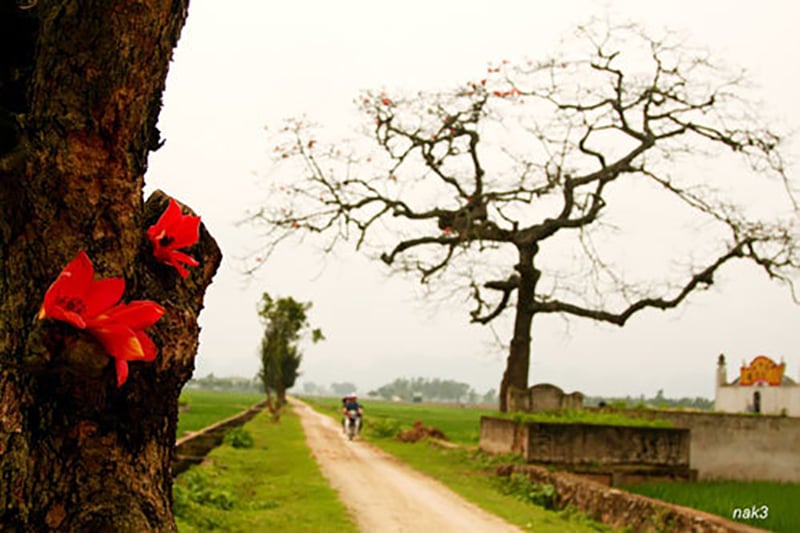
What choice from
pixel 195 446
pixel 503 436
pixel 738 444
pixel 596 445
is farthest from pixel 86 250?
pixel 738 444

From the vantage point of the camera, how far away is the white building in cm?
2273

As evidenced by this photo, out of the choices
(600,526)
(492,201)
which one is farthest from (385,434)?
(600,526)

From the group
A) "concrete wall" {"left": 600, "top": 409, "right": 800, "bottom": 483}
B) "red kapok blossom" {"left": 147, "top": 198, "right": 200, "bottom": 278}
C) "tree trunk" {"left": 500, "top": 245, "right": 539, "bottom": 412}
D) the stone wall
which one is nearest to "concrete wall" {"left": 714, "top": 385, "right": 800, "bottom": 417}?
"concrete wall" {"left": 600, "top": 409, "right": 800, "bottom": 483}

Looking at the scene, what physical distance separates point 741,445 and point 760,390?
6.51 metres

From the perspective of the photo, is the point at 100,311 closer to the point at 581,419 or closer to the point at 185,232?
the point at 185,232

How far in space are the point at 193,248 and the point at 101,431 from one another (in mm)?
783

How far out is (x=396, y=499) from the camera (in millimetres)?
11344

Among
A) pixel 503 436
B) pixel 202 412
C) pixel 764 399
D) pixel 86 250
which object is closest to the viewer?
pixel 86 250

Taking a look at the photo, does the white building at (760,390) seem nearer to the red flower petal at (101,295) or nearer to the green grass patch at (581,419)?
the green grass patch at (581,419)

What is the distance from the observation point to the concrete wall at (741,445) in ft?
58.7

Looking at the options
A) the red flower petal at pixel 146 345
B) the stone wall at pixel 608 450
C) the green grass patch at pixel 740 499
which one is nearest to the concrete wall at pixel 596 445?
the stone wall at pixel 608 450

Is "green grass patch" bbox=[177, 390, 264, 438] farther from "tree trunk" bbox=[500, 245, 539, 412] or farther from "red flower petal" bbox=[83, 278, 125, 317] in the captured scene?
"red flower petal" bbox=[83, 278, 125, 317]

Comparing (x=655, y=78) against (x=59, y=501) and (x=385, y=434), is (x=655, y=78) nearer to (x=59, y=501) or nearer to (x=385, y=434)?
(x=385, y=434)

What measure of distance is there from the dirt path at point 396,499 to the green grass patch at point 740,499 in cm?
285
